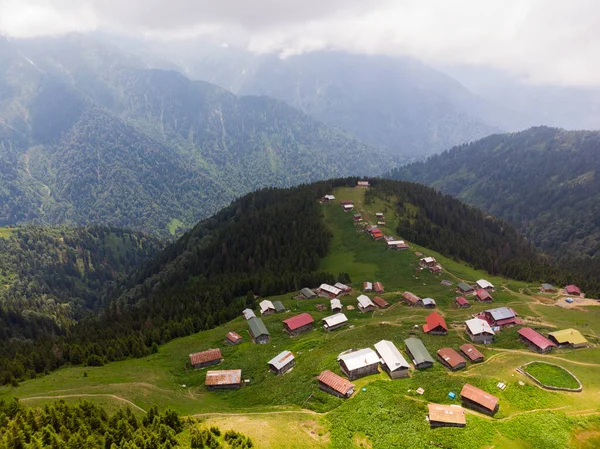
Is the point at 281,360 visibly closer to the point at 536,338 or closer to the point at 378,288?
the point at 536,338

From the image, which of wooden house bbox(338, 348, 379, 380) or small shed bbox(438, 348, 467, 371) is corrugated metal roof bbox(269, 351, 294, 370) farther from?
small shed bbox(438, 348, 467, 371)

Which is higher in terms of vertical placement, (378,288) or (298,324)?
(378,288)

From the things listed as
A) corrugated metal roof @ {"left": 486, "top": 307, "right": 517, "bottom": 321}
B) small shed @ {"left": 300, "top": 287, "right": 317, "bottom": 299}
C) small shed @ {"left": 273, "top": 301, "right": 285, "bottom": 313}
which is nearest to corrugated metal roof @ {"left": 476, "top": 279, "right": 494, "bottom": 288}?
corrugated metal roof @ {"left": 486, "top": 307, "right": 517, "bottom": 321}

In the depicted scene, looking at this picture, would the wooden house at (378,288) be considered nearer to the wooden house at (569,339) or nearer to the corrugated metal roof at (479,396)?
the wooden house at (569,339)

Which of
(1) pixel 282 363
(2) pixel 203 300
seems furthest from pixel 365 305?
(2) pixel 203 300

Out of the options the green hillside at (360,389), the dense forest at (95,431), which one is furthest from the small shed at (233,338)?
the dense forest at (95,431)

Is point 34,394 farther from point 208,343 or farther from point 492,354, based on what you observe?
point 492,354
